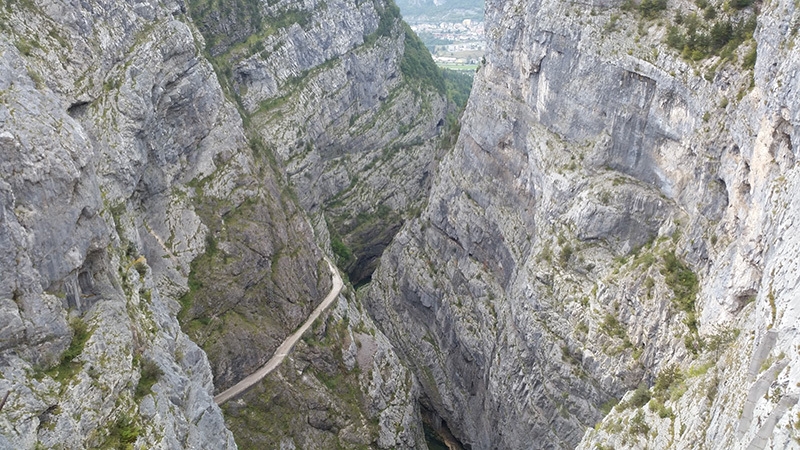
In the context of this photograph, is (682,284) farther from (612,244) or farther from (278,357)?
(278,357)

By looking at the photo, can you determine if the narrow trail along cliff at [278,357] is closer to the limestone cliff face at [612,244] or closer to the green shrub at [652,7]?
the limestone cliff face at [612,244]

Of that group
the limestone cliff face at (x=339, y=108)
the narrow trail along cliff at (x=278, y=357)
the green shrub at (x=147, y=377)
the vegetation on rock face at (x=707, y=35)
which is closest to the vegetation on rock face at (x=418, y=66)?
the limestone cliff face at (x=339, y=108)

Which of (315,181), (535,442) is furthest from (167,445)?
(315,181)

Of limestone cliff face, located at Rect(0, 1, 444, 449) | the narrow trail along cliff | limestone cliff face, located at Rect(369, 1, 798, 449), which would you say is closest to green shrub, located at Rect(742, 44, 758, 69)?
limestone cliff face, located at Rect(369, 1, 798, 449)

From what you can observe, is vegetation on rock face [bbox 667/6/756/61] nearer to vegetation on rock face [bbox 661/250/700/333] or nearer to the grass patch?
vegetation on rock face [bbox 661/250/700/333]

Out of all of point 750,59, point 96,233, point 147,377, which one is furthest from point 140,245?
point 750,59

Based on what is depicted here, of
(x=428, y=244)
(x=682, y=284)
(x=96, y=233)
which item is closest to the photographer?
(x=96, y=233)
